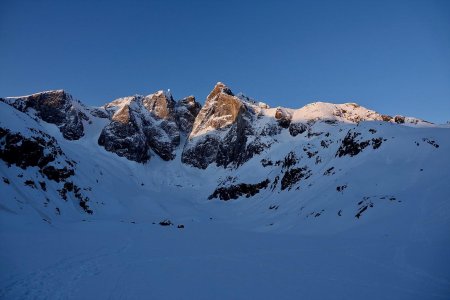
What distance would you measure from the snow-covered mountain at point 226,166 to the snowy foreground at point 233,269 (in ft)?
5.39

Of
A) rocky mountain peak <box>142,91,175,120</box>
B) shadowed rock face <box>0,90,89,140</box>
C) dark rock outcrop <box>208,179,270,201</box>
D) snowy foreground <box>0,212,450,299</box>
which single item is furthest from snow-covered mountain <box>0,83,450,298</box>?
snowy foreground <box>0,212,450,299</box>

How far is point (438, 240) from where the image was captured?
25.6 m

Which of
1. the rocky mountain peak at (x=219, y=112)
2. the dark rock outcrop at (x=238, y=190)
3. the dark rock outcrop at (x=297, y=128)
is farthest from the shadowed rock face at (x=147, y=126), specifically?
the dark rock outcrop at (x=297, y=128)

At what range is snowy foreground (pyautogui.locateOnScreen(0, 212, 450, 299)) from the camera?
54.5 ft

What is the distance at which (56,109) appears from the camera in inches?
5768

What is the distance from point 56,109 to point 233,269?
145 metres

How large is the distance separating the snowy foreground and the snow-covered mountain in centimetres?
164

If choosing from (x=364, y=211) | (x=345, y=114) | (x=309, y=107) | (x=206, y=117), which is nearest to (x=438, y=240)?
(x=364, y=211)

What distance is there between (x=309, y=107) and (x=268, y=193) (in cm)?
5033

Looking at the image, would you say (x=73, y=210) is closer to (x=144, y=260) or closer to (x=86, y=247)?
(x=86, y=247)

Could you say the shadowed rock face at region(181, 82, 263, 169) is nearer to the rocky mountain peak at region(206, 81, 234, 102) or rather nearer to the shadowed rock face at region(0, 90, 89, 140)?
the rocky mountain peak at region(206, 81, 234, 102)

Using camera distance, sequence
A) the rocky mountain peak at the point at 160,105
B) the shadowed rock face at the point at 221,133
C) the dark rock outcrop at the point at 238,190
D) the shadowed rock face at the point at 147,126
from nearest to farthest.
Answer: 1. the dark rock outcrop at the point at 238,190
2. the shadowed rock face at the point at 221,133
3. the shadowed rock face at the point at 147,126
4. the rocky mountain peak at the point at 160,105

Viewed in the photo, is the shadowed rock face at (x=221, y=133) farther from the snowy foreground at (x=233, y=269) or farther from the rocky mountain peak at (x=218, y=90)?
the snowy foreground at (x=233, y=269)

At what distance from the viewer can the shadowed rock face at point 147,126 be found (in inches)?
5591
